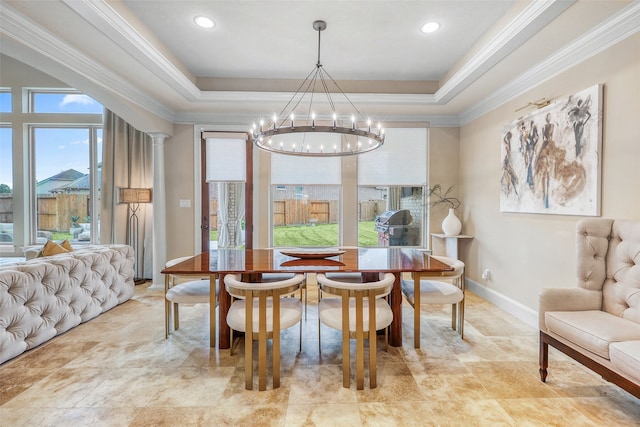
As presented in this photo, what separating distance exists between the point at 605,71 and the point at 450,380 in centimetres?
271

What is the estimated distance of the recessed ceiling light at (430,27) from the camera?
8.61 feet

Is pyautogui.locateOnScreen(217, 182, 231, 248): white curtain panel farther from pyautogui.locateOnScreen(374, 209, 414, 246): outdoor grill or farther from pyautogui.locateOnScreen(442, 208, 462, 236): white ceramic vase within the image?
pyautogui.locateOnScreen(442, 208, 462, 236): white ceramic vase

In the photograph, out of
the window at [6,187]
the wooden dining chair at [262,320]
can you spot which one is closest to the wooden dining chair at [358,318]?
the wooden dining chair at [262,320]

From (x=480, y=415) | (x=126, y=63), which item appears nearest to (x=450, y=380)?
(x=480, y=415)

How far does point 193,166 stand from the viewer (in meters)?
4.33

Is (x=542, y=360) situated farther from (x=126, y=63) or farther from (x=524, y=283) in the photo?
(x=126, y=63)

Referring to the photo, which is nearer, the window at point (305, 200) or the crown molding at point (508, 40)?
the crown molding at point (508, 40)

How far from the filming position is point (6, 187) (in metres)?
4.58

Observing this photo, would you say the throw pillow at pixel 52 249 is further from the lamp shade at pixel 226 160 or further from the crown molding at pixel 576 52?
the crown molding at pixel 576 52

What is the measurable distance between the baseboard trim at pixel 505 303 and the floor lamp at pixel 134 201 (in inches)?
199

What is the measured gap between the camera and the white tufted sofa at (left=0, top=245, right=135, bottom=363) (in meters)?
2.22

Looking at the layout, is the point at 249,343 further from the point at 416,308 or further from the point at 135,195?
the point at 135,195

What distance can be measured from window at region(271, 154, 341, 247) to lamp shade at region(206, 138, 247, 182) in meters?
0.50

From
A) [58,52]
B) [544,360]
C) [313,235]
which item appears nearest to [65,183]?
[58,52]
